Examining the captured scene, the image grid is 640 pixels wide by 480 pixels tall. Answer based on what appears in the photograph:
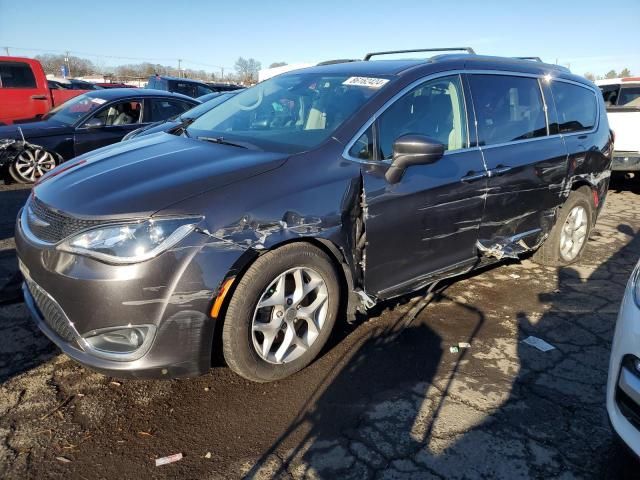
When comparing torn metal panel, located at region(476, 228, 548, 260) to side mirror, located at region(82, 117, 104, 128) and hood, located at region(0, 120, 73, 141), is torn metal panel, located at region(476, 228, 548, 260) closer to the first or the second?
side mirror, located at region(82, 117, 104, 128)

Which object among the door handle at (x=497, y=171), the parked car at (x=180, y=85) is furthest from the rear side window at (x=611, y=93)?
the parked car at (x=180, y=85)

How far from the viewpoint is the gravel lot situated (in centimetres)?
217

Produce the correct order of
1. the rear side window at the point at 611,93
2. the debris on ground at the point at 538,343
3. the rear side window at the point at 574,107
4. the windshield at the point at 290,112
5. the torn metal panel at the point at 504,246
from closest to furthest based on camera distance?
the windshield at the point at 290,112 → the debris on ground at the point at 538,343 → the torn metal panel at the point at 504,246 → the rear side window at the point at 574,107 → the rear side window at the point at 611,93

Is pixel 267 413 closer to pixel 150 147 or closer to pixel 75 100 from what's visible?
pixel 150 147

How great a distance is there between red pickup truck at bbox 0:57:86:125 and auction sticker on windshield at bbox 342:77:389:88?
8507 millimetres

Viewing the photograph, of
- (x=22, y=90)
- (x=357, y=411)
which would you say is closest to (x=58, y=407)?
(x=357, y=411)

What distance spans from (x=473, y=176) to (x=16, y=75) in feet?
32.3

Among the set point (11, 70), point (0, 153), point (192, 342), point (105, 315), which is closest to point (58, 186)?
point (105, 315)

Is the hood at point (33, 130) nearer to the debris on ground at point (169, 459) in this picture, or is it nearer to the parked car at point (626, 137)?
the debris on ground at point (169, 459)

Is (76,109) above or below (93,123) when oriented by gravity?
above

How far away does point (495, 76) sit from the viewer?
12.2 ft

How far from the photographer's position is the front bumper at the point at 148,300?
7.24 ft

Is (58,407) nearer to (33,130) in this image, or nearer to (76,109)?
(33,130)

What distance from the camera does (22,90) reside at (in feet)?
31.5
